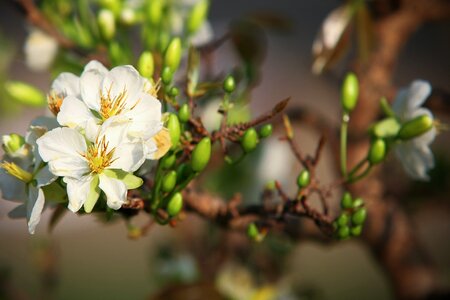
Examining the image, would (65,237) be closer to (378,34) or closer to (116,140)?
(378,34)

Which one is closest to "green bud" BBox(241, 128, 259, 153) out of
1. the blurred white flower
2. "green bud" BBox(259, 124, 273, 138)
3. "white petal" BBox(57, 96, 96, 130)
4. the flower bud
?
"green bud" BBox(259, 124, 273, 138)

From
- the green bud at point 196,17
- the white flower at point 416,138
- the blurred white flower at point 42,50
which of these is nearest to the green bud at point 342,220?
the white flower at point 416,138

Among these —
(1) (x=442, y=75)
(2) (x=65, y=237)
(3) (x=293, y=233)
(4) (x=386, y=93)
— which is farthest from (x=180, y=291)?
(1) (x=442, y=75)

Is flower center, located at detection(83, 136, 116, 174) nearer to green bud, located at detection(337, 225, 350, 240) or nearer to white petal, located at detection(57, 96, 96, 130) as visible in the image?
white petal, located at detection(57, 96, 96, 130)

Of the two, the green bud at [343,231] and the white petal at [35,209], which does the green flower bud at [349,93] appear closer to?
the green bud at [343,231]

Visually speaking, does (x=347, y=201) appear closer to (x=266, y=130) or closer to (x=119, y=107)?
(x=266, y=130)

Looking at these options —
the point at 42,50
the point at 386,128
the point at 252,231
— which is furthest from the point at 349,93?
the point at 42,50

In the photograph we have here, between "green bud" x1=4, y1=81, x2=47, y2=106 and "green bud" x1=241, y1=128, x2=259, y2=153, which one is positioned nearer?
"green bud" x1=241, y1=128, x2=259, y2=153
